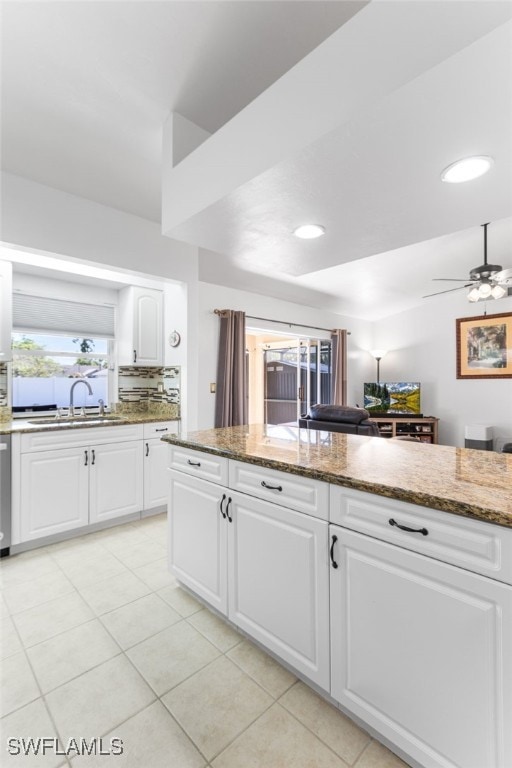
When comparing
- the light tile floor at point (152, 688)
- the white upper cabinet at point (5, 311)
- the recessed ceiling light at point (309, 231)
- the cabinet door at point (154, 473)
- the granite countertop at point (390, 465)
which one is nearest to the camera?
the granite countertop at point (390, 465)

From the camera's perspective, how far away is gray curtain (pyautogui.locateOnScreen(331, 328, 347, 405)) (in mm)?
5928

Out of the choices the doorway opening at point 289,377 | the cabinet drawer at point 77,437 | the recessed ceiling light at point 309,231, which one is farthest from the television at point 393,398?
the recessed ceiling light at point 309,231

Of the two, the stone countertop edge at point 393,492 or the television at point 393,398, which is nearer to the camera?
the stone countertop edge at point 393,492

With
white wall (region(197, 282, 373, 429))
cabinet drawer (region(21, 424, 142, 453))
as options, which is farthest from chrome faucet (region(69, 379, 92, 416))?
white wall (region(197, 282, 373, 429))

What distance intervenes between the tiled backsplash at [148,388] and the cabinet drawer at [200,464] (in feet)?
5.52

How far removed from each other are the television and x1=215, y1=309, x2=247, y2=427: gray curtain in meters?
3.15

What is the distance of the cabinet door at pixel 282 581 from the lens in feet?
4.62

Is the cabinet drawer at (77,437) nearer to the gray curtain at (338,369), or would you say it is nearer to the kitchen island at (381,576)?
the kitchen island at (381,576)

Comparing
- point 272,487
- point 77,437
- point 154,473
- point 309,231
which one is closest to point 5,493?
point 77,437

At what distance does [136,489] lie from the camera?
3.31m

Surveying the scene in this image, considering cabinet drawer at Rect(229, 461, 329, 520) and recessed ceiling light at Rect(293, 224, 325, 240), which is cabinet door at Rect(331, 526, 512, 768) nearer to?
cabinet drawer at Rect(229, 461, 329, 520)

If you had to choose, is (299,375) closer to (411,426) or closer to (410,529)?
(411,426)

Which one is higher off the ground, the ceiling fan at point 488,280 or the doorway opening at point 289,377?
A: the ceiling fan at point 488,280

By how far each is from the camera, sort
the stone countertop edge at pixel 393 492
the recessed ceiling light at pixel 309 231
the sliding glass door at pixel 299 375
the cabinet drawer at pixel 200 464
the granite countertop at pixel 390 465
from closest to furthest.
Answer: the stone countertop edge at pixel 393 492 → the granite countertop at pixel 390 465 → the cabinet drawer at pixel 200 464 → the recessed ceiling light at pixel 309 231 → the sliding glass door at pixel 299 375
